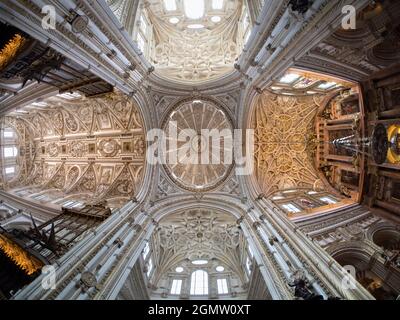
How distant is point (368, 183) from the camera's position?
13977mm

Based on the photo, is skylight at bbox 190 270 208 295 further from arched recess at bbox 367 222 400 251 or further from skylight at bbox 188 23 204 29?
skylight at bbox 188 23 204 29

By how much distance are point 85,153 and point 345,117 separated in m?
21.4

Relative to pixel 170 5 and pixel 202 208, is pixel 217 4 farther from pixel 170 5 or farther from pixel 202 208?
pixel 202 208

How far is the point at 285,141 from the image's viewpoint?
20.4 m

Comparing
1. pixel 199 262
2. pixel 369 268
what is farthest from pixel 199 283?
pixel 369 268

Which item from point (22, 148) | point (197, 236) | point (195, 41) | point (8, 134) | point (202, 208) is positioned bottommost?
point (197, 236)

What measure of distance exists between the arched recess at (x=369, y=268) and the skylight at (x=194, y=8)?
1829 centimetres

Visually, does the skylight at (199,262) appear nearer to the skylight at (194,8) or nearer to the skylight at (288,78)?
the skylight at (288,78)

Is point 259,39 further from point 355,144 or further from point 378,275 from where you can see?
point 378,275

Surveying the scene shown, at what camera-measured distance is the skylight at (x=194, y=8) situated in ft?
57.5

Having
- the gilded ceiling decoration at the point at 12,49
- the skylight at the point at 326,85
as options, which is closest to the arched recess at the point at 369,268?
the skylight at the point at 326,85

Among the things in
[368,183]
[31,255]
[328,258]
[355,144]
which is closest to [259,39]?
[355,144]

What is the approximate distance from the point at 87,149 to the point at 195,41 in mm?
13386

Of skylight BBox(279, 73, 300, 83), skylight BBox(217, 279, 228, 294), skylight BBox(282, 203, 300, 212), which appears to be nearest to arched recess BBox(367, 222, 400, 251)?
skylight BBox(282, 203, 300, 212)
